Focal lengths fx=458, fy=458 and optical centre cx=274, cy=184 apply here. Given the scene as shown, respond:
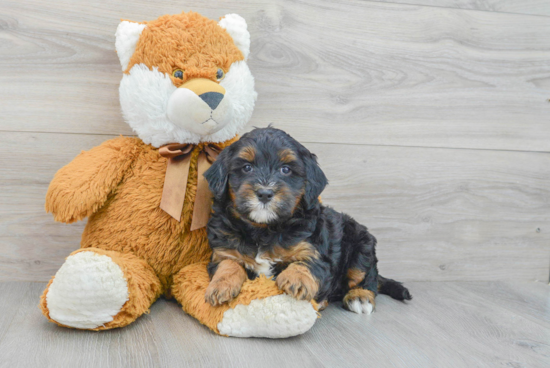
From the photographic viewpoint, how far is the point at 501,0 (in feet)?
7.99

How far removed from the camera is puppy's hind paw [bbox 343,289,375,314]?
1938 mm

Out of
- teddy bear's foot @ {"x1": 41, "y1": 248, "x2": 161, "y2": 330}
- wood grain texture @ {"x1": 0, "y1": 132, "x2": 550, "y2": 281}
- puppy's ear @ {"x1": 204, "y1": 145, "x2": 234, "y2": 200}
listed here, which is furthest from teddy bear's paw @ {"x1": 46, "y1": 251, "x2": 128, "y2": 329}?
wood grain texture @ {"x1": 0, "y1": 132, "x2": 550, "y2": 281}

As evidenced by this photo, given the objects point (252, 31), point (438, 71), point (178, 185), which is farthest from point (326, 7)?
point (178, 185)

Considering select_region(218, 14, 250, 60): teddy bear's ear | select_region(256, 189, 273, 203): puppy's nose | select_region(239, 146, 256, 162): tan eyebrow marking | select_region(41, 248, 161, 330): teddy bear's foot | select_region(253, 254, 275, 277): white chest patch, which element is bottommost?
select_region(41, 248, 161, 330): teddy bear's foot

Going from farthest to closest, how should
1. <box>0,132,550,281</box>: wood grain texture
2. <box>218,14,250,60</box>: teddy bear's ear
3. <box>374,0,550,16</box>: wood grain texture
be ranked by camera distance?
1. <box>374,0,550,16</box>: wood grain texture
2. <box>0,132,550,281</box>: wood grain texture
3. <box>218,14,250,60</box>: teddy bear's ear

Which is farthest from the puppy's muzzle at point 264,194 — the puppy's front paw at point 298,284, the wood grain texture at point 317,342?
the wood grain texture at point 317,342

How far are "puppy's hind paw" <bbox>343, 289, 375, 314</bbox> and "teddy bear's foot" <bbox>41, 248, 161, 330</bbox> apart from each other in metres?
0.88

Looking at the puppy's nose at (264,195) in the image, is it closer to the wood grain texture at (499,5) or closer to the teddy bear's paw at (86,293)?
the teddy bear's paw at (86,293)

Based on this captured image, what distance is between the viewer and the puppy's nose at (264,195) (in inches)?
58.6

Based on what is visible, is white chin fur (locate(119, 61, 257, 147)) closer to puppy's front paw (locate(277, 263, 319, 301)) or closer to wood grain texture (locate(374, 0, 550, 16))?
puppy's front paw (locate(277, 263, 319, 301))

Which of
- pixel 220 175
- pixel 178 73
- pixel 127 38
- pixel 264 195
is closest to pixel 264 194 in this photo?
pixel 264 195

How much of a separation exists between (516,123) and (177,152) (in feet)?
6.16

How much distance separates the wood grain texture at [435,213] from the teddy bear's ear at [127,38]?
0.49 meters

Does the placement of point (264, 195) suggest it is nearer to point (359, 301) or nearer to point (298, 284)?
point (298, 284)
